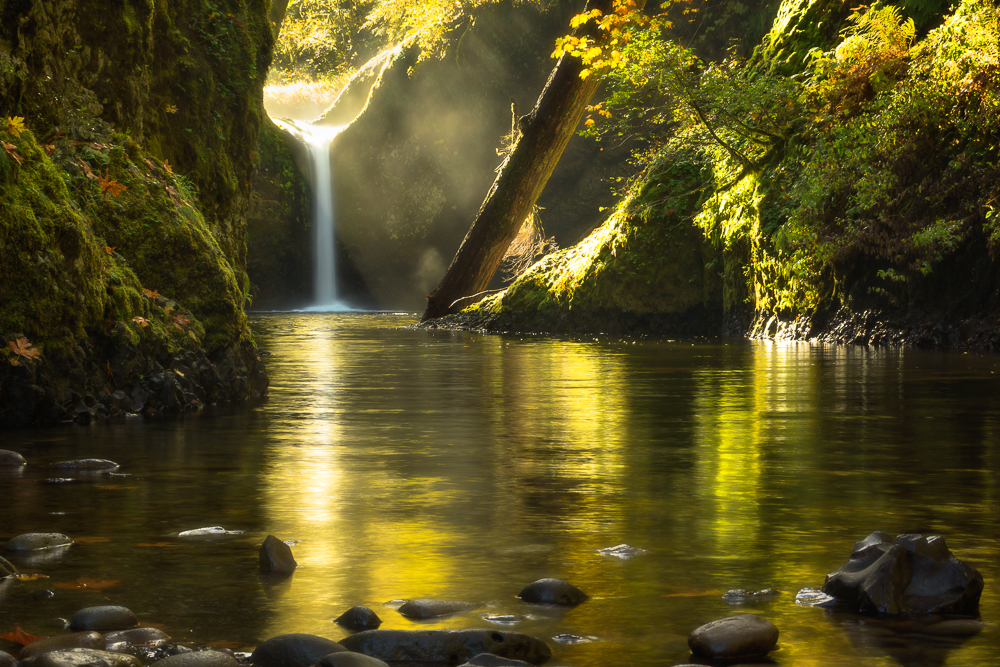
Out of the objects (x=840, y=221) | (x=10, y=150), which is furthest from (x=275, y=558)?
(x=840, y=221)

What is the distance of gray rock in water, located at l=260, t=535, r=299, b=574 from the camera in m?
3.59

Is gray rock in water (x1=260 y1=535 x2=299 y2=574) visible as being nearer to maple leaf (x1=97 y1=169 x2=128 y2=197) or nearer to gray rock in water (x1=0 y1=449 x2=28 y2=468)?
gray rock in water (x1=0 y1=449 x2=28 y2=468)

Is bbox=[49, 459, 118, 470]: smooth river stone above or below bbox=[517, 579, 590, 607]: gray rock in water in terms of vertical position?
above

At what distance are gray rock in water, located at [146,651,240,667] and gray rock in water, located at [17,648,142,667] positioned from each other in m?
0.08

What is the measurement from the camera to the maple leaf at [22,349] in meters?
6.91

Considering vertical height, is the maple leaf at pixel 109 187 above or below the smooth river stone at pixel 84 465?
above

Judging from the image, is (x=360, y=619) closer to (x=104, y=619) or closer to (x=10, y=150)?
(x=104, y=619)

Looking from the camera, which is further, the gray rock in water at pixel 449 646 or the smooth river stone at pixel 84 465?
the smooth river stone at pixel 84 465

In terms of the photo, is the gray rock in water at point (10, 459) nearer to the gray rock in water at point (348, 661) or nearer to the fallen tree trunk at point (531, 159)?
the gray rock in water at point (348, 661)

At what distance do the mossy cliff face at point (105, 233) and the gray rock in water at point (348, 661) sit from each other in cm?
505

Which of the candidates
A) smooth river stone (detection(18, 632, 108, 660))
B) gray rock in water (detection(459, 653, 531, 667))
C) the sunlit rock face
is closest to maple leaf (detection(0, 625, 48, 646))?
smooth river stone (detection(18, 632, 108, 660))

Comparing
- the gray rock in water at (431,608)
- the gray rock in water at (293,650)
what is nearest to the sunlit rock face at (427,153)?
the gray rock in water at (431,608)

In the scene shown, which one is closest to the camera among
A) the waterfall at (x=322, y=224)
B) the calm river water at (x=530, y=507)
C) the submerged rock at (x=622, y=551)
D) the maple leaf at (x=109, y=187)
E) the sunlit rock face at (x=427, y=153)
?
the calm river water at (x=530, y=507)

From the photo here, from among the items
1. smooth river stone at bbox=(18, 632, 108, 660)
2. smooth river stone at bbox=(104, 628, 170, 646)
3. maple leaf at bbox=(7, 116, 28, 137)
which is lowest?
smooth river stone at bbox=(104, 628, 170, 646)
